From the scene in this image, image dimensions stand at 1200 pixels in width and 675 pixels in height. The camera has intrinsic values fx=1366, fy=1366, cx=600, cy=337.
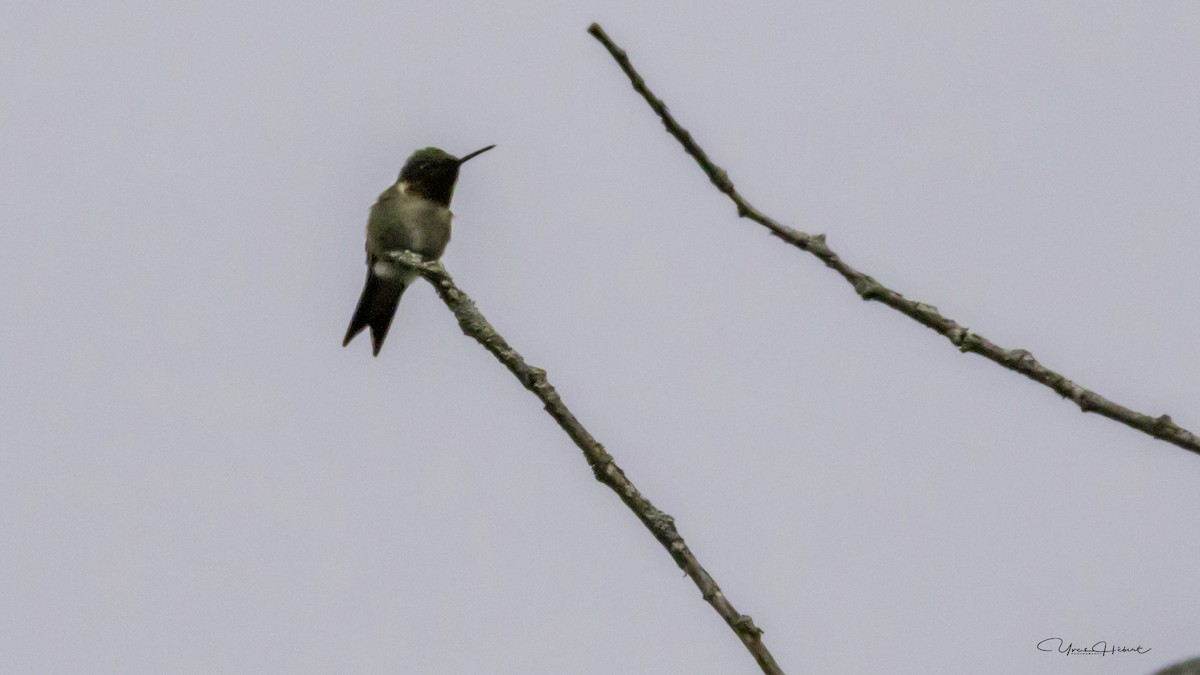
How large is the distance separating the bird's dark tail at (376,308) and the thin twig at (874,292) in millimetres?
6498

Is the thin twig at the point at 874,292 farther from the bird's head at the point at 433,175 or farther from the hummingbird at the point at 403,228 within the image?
the bird's head at the point at 433,175

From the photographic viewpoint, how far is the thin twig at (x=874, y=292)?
90.7 inches

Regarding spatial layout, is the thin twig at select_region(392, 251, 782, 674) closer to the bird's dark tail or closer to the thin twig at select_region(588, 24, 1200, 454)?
the thin twig at select_region(588, 24, 1200, 454)

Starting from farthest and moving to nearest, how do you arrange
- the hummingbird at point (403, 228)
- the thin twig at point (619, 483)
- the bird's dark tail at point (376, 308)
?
the bird's dark tail at point (376, 308) → the hummingbird at point (403, 228) → the thin twig at point (619, 483)

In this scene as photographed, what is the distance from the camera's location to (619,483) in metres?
2.50

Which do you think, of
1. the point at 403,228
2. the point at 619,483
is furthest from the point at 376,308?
the point at 619,483

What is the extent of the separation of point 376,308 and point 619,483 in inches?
258

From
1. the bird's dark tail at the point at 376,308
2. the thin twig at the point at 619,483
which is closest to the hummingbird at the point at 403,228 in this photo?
the bird's dark tail at the point at 376,308

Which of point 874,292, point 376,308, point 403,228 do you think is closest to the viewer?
point 874,292

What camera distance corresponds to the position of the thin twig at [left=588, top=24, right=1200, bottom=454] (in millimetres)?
2303

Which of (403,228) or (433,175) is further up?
(433,175)

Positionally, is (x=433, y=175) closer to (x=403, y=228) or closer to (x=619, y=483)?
(x=403, y=228)

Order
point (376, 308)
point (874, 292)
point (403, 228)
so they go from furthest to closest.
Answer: point (376, 308), point (403, 228), point (874, 292)

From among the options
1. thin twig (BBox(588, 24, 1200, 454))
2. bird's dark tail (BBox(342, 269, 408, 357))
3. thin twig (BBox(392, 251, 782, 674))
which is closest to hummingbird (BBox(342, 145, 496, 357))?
bird's dark tail (BBox(342, 269, 408, 357))
